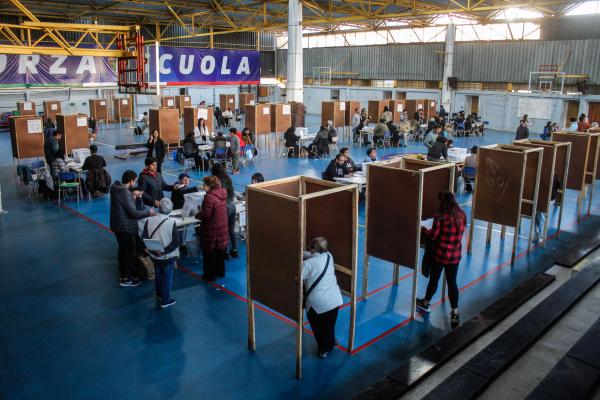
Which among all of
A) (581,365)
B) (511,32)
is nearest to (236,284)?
(581,365)

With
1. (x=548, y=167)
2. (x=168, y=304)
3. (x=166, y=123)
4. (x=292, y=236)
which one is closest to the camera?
(x=292, y=236)

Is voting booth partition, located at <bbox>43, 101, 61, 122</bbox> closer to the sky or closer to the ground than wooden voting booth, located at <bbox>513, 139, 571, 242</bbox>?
closer to the sky

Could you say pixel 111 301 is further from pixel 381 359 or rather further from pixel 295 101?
pixel 295 101

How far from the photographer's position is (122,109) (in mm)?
30578

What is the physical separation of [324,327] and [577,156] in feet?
27.8

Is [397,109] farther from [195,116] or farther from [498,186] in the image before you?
[498,186]

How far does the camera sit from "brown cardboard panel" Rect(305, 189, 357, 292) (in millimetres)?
5457

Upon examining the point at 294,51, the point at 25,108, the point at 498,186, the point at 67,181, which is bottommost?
the point at 67,181

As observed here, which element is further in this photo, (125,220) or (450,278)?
(125,220)

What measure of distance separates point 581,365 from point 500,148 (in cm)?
515

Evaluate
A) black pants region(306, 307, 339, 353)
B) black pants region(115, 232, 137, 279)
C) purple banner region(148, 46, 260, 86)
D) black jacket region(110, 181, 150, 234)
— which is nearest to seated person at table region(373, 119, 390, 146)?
purple banner region(148, 46, 260, 86)

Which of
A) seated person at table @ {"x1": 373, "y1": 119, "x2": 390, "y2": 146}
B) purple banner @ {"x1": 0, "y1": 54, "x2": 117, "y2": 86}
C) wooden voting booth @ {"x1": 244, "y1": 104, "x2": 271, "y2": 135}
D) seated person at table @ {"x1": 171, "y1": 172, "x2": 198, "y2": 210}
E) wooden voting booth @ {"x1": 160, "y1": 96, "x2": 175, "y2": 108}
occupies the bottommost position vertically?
seated person at table @ {"x1": 171, "y1": 172, "x2": 198, "y2": 210}

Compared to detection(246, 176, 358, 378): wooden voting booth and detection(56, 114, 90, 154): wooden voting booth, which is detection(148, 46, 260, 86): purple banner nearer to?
detection(56, 114, 90, 154): wooden voting booth

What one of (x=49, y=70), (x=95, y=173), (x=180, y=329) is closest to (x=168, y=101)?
(x=49, y=70)
